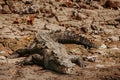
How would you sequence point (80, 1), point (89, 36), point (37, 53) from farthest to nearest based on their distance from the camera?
point (80, 1) → point (89, 36) → point (37, 53)

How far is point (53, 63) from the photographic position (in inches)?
371

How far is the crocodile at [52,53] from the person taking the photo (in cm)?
924

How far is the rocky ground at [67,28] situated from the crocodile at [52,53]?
0.17 m

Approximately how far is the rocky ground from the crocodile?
17cm

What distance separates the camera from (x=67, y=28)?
40.5 feet

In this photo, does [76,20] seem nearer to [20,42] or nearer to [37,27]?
[37,27]

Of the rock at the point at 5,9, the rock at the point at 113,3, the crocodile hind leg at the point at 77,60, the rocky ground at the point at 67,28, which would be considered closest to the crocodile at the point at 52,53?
the crocodile hind leg at the point at 77,60

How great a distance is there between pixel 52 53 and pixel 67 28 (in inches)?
107

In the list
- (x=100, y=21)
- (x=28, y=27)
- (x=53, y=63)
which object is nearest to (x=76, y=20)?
(x=100, y=21)

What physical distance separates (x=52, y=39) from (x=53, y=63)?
1.74 m

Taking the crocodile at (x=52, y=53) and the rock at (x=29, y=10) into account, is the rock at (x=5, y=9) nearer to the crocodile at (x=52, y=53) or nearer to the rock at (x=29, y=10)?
the rock at (x=29, y=10)

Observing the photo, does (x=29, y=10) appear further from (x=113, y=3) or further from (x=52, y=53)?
(x=52, y=53)

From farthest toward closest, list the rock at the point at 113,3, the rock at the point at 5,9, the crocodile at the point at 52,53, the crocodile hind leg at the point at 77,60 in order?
the rock at the point at 113,3, the rock at the point at 5,9, the crocodile hind leg at the point at 77,60, the crocodile at the point at 52,53

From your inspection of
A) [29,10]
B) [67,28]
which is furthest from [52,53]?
[29,10]
